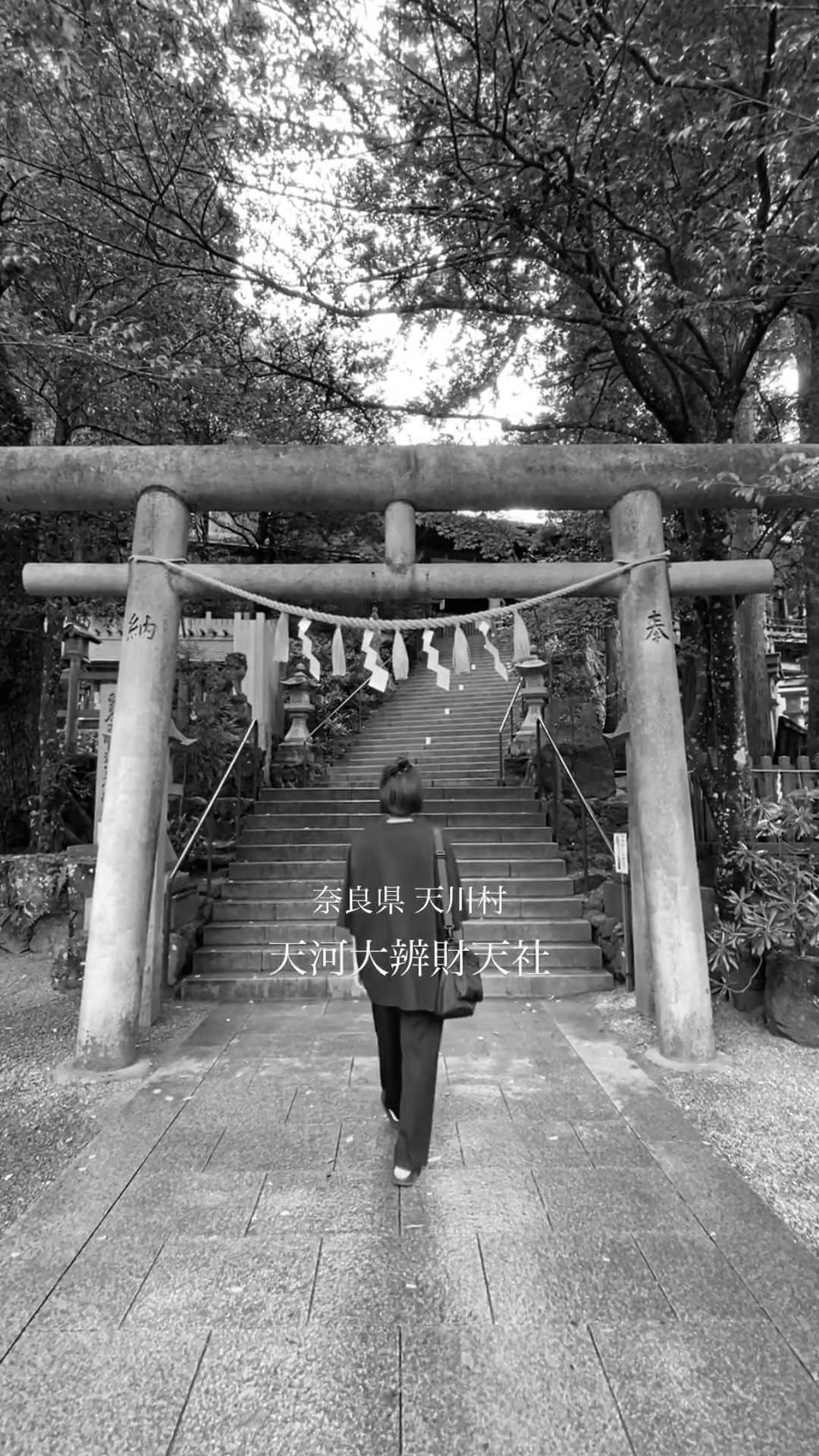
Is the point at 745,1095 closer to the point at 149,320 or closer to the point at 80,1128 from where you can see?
the point at 80,1128

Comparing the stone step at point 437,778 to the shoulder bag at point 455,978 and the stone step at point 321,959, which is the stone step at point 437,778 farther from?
the shoulder bag at point 455,978

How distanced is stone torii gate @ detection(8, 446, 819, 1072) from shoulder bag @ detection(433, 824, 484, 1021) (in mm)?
2062

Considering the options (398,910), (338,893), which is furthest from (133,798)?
(338,893)

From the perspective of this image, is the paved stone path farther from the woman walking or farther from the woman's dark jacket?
the woman's dark jacket

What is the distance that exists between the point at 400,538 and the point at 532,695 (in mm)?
7407

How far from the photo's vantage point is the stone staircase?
20.3 ft

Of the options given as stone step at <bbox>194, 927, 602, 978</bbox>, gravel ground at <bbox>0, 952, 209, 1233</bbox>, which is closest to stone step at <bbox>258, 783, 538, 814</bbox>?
stone step at <bbox>194, 927, 602, 978</bbox>

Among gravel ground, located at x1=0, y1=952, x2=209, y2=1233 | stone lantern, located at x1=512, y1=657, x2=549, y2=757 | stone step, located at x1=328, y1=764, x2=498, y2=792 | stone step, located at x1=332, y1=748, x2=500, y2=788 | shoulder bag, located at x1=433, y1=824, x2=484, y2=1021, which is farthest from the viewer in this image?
stone lantern, located at x1=512, y1=657, x2=549, y2=757

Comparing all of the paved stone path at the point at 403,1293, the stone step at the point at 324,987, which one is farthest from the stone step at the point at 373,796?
the paved stone path at the point at 403,1293

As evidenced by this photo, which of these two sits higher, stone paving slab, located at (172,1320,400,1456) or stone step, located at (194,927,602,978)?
stone step, located at (194,927,602,978)

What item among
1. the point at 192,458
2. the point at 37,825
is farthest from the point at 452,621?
the point at 37,825

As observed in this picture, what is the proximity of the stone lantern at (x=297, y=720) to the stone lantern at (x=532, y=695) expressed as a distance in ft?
11.2

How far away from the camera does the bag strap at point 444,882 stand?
10.3ft

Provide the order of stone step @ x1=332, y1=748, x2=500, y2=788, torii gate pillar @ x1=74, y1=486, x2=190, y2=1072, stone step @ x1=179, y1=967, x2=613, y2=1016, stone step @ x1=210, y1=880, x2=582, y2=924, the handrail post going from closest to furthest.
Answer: torii gate pillar @ x1=74, y1=486, x2=190, y2=1072 → the handrail post → stone step @ x1=179, y1=967, x2=613, y2=1016 → stone step @ x1=210, y1=880, x2=582, y2=924 → stone step @ x1=332, y1=748, x2=500, y2=788
